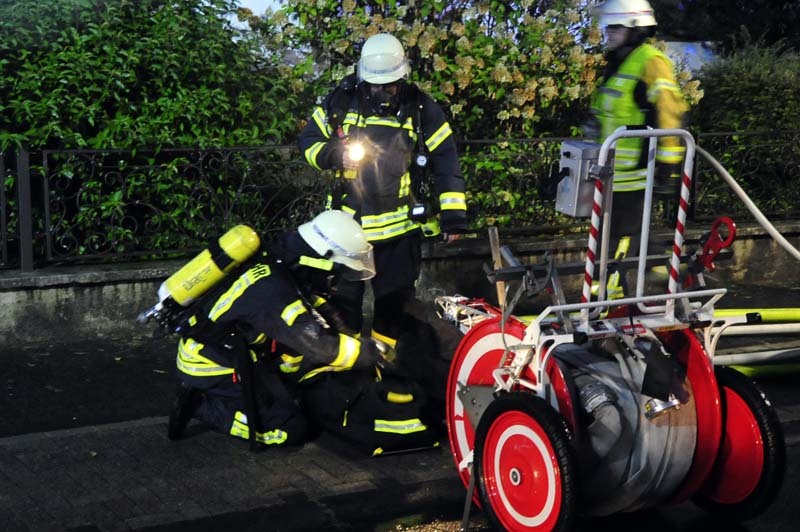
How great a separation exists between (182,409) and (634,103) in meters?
2.74

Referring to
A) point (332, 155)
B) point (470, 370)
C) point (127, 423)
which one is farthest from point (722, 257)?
point (127, 423)

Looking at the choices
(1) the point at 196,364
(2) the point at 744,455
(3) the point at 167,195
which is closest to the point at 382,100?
(1) the point at 196,364

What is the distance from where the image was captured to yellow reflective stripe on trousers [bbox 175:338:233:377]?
552 centimetres

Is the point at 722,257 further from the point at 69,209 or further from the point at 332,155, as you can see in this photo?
the point at 69,209

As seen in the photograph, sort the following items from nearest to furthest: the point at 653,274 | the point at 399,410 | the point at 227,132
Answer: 1. the point at 399,410
2. the point at 653,274
3. the point at 227,132

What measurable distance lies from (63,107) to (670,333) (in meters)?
4.75

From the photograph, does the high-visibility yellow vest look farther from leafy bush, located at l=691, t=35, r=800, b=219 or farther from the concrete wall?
leafy bush, located at l=691, t=35, r=800, b=219

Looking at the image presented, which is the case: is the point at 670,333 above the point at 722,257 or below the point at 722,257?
below

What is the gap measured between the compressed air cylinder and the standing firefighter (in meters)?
1.00

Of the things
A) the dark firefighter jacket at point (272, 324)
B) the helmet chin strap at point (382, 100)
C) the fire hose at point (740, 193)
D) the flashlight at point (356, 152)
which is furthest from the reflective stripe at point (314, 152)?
the fire hose at point (740, 193)

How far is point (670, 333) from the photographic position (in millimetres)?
4527

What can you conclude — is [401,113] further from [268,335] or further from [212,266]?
[268,335]

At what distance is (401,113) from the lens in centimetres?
630

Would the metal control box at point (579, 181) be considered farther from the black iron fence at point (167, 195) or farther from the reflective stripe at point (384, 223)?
the black iron fence at point (167, 195)
